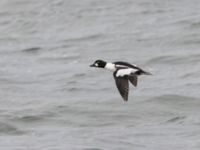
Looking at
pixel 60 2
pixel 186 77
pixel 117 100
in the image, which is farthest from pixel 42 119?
pixel 60 2

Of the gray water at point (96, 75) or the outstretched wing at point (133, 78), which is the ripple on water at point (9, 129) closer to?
the gray water at point (96, 75)

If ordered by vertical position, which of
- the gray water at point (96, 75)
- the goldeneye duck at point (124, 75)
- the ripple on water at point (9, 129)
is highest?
the goldeneye duck at point (124, 75)

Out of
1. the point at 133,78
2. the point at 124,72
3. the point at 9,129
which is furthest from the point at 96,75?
the point at 124,72

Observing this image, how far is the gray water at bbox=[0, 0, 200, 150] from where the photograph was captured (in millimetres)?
13125

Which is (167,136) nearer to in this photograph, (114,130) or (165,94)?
(114,130)

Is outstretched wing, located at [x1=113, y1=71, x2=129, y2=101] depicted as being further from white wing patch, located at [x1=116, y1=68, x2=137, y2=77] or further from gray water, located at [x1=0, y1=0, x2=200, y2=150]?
gray water, located at [x1=0, y1=0, x2=200, y2=150]

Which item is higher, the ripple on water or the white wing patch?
the white wing patch

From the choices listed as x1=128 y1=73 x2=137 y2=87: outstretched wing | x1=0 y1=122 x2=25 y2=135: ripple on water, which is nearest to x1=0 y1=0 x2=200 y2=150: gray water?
x1=0 y1=122 x2=25 y2=135: ripple on water

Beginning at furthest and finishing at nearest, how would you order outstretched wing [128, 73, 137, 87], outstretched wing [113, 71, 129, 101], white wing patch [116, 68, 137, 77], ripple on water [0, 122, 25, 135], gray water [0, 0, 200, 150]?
ripple on water [0, 122, 25, 135], gray water [0, 0, 200, 150], outstretched wing [128, 73, 137, 87], white wing patch [116, 68, 137, 77], outstretched wing [113, 71, 129, 101]

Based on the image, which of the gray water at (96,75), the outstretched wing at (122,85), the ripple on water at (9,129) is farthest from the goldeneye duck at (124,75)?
the ripple on water at (9,129)

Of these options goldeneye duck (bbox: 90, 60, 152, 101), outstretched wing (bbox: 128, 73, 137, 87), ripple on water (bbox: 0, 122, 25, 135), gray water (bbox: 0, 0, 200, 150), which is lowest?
gray water (bbox: 0, 0, 200, 150)

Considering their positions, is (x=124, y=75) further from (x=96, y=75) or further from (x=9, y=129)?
(x=96, y=75)

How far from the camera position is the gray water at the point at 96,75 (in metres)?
13.1

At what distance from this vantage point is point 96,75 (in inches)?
655
